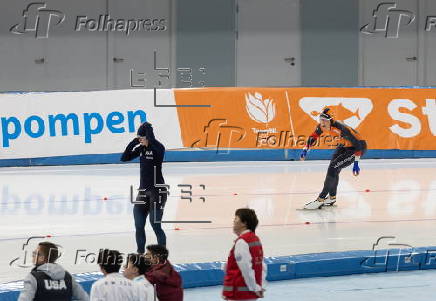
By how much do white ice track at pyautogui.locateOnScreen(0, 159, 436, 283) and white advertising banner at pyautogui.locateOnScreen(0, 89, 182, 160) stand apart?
572mm

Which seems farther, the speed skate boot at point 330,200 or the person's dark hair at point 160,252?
Result: the speed skate boot at point 330,200

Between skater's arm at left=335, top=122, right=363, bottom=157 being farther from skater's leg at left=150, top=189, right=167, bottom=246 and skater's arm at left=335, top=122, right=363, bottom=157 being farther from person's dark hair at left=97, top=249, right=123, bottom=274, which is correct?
person's dark hair at left=97, top=249, right=123, bottom=274

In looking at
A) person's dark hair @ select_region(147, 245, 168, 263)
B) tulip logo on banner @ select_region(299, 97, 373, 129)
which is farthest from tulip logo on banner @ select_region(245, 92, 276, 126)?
person's dark hair @ select_region(147, 245, 168, 263)

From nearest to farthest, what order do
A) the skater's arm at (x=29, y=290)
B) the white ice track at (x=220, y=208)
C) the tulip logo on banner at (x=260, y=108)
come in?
the skater's arm at (x=29, y=290)
the white ice track at (x=220, y=208)
the tulip logo on banner at (x=260, y=108)

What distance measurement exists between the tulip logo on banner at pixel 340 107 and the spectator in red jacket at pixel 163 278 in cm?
1504

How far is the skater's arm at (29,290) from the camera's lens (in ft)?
20.0

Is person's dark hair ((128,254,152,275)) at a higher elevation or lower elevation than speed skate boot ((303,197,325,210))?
higher

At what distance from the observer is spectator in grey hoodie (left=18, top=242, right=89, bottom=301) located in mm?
6152

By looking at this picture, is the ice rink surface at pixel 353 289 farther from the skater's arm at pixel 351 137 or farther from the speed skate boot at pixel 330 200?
the skater's arm at pixel 351 137

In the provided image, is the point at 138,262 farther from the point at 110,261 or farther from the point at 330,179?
the point at 330,179

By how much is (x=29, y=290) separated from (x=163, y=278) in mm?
1395

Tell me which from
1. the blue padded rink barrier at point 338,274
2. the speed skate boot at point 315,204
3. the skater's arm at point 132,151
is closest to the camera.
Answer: the blue padded rink barrier at point 338,274

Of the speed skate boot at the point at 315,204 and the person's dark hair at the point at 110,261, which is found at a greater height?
the person's dark hair at the point at 110,261

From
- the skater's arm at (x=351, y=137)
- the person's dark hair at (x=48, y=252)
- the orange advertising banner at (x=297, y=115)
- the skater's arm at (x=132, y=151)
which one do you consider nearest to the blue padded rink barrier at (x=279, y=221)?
the orange advertising banner at (x=297, y=115)
